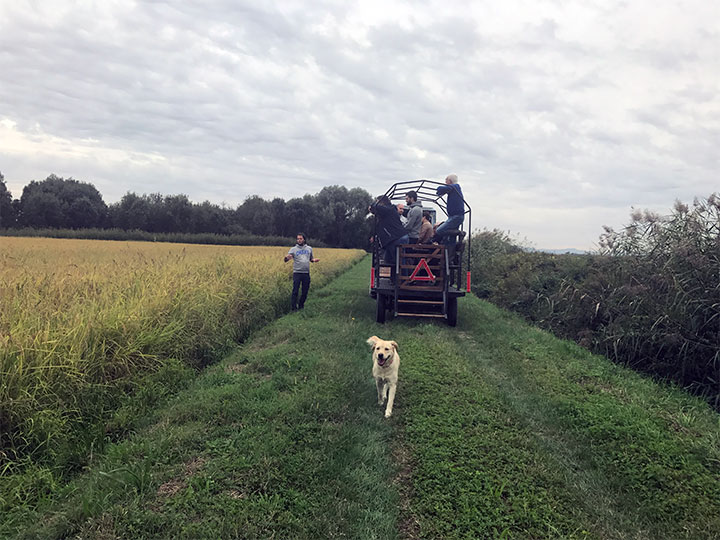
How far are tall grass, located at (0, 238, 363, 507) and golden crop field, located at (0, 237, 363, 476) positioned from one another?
12 mm

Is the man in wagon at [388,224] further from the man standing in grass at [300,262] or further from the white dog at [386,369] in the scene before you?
the white dog at [386,369]

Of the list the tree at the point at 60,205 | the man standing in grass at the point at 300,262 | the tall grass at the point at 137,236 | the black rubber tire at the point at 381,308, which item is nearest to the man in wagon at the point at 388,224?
the black rubber tire at the point at 381,308

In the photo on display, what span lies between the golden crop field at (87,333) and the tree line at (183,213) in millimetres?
37417

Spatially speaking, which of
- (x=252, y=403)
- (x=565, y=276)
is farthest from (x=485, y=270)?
(x=252, y=403)

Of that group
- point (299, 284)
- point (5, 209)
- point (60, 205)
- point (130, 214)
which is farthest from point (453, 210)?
point (130, 214)

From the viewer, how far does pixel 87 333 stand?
4.52m

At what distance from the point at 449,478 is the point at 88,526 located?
2.60 metres

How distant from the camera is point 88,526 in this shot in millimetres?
2562

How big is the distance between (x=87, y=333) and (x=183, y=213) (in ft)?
200

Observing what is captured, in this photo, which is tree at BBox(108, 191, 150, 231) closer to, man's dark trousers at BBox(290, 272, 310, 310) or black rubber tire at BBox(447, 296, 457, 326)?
man's dark trousers at BBox(290, 272, 310, 310)

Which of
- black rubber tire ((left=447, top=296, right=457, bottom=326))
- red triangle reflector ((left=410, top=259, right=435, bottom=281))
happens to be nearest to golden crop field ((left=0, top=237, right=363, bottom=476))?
red triangle reflector ((left=410, top=259, right=435, bottom=281))

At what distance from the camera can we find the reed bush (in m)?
5.61

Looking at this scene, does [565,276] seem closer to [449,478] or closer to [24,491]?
[449,478]

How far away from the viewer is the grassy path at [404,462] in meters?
2.84
